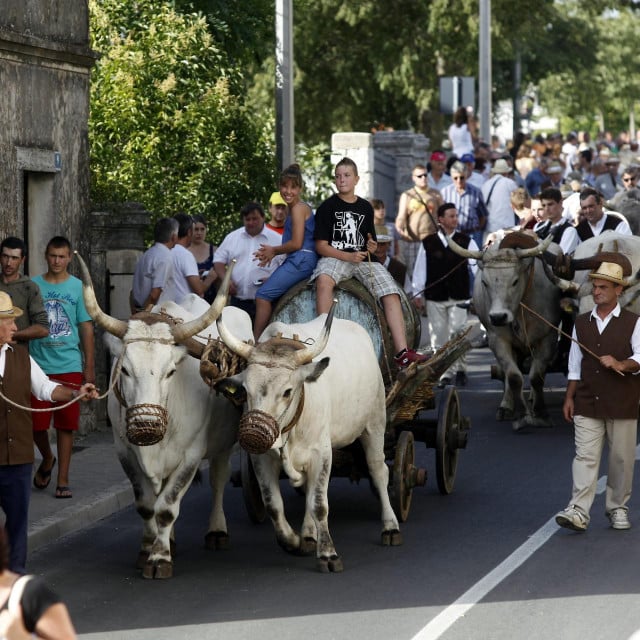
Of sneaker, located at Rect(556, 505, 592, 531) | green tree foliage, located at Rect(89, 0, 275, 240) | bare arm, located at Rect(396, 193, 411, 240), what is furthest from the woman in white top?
sneaker, located at Rect(556, 505, 592, 531)

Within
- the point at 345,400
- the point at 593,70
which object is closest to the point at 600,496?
the point at 345,400

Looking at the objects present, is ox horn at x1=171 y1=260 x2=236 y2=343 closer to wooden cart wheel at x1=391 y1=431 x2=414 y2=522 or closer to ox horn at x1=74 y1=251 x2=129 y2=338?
ox horn at x1=74 y1=251 x2=129 y2=338

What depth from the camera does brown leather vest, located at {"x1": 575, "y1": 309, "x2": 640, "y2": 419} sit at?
1135 cm

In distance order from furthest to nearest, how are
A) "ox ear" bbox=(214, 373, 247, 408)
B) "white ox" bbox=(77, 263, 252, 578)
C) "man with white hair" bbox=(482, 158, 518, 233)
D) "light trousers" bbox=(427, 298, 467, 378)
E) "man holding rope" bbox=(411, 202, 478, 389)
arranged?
1. "man with white hair" bbox=(482, 158, 518, 233)
2. "light trousers" bbox=(427, 298, 467, 378)
3. "man holding rope" bbox=(411, 202, 478, 389)
4. "ox ear" bbox=(214, 373, 247, 408)
5. "white ox" bbox=(77, 263, 252, 578)

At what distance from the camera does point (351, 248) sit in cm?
1257

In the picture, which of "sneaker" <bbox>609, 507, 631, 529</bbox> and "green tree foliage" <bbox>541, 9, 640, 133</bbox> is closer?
"sneaker" <bbox>609, 507, 631, 529</bbox>

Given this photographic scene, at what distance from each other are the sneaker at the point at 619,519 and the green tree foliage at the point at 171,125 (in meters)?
9.88

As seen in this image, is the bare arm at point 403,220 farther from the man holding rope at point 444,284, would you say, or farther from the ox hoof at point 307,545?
the ox hoof at point 307,545

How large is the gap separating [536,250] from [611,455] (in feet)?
15.4

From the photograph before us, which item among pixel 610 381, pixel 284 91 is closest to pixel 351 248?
pixel 610 381

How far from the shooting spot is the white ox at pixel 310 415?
10016mm

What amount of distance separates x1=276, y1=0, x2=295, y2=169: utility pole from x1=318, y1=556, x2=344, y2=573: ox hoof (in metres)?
10.5

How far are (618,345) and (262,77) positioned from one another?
36.3 metres

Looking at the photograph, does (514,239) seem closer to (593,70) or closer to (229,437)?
(229,437)
